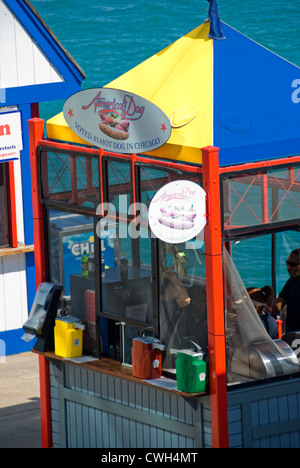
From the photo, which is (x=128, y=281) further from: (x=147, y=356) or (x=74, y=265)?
(x=74, y=265)

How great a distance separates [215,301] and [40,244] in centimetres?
226

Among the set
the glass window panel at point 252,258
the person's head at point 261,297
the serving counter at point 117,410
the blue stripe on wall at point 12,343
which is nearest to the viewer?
the serving counter at point 117,410

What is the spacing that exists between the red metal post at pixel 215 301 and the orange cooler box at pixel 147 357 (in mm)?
541

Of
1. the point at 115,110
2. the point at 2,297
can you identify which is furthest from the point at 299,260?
the point at 2,297

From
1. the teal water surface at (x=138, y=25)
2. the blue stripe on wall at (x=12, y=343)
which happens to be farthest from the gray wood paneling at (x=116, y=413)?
the teal water surface at (x=138, y=25)

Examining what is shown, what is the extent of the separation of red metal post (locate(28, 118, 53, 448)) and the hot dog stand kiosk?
0.21 m

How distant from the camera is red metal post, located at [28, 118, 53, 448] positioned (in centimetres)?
906

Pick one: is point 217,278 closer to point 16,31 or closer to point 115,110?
point 115,110

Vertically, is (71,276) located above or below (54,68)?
below

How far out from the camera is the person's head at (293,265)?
905 centimetres

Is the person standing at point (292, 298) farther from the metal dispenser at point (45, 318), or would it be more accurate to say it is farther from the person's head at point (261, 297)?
the metal dispenser at point (45, 318)

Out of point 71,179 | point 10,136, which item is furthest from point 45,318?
point 10,136

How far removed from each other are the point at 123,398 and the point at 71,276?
4.21 ft

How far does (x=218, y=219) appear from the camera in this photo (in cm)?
755
